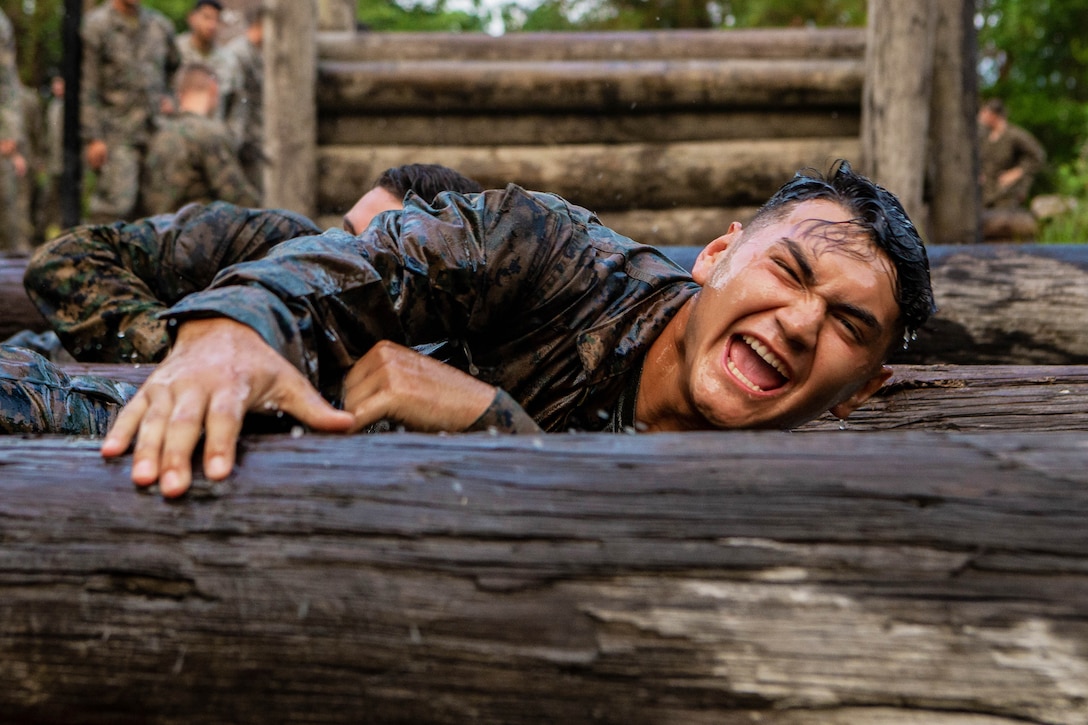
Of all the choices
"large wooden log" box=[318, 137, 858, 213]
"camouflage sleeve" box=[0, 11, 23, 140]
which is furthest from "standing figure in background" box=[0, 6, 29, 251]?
"large wooden log" box=[318, 137, 858, 213]

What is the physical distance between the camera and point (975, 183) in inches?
259

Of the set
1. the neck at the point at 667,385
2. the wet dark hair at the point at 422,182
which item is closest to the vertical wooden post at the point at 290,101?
the wet dark hair at the point at 422,182

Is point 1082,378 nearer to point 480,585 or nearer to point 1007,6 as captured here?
point 480,585

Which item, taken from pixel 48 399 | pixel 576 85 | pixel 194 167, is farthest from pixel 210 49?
pixel 48 399

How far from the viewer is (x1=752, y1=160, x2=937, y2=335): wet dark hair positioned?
2.48 m

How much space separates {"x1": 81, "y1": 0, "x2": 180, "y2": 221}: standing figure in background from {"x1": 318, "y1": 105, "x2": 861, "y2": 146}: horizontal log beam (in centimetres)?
264

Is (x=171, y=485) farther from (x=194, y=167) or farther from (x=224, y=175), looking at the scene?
(x=194, y=167)

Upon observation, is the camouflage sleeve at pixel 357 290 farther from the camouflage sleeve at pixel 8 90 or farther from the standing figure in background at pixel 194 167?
the camouflage sleeve at pixel 8 90

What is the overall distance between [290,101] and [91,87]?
3.01 metres

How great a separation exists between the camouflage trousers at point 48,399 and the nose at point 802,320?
1.64m

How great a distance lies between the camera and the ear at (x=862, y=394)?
2.79 metres

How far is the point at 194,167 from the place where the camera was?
24.0 feet

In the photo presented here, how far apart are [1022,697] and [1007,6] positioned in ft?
63.7

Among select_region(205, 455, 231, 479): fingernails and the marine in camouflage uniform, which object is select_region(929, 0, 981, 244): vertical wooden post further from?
the marine in camouflage uniform
